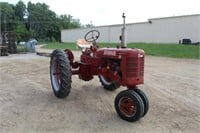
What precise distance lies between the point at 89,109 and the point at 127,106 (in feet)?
2.62

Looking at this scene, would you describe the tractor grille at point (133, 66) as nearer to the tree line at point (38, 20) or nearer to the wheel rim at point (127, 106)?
the wheel rim at point (127, 106)

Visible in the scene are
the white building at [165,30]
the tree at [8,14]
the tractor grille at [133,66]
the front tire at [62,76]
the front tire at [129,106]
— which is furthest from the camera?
the tree at [8,14]

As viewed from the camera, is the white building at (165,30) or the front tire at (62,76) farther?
the white building at (165,30)

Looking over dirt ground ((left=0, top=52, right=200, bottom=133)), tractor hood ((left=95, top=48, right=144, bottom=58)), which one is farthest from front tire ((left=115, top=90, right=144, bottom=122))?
tractor hood ((left=95, top=48, right=144, bottom=58))

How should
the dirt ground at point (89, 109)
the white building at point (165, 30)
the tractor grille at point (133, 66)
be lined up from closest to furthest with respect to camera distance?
the dirt ground at point (89, 109)
the tractor grille at point (133, 66)
the white building at point (165, 30)

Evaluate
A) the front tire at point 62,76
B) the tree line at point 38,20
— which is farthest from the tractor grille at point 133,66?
the tree line at point 38,20

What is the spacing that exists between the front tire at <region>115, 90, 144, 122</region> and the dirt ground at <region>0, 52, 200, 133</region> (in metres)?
0.11

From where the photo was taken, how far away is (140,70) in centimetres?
575

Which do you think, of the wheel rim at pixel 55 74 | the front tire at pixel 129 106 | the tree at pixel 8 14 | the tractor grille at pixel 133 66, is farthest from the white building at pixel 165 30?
the tree at pixel 8 14

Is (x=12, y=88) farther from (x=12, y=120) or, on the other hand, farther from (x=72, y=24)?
(x=72, y=24)

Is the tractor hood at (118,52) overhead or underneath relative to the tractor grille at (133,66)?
overhead

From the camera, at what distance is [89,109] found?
5984 mm

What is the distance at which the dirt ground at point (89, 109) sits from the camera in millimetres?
5055

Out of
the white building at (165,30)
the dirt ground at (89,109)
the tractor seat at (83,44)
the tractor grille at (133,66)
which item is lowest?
the dirt ground at (89,109)
